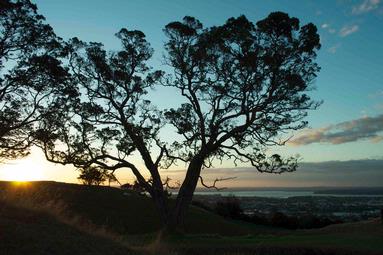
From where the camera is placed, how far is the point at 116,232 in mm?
32219

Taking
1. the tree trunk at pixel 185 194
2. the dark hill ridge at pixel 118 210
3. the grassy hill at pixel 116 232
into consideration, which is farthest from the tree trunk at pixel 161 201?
the dark hill ridge at pixel 118 210

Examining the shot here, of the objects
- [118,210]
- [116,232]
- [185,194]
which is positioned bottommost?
[116,232]

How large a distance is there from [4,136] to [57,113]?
3.65 m

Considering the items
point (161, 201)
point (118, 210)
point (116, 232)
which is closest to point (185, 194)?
point (161, 201)

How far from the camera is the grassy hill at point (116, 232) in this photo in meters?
13.3

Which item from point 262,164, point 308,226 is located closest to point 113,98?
point 262,164

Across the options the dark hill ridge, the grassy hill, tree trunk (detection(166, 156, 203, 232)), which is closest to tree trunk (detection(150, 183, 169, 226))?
tree trunk (detection(166, 156, 203, 232))

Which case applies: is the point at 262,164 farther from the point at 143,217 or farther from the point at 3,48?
the point at 143,217

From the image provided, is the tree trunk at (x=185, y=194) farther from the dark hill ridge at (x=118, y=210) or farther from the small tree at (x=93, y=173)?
the dark hill ridge at (x=118, y=210)

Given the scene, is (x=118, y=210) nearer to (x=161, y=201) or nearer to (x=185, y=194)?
(x=161, y=201)

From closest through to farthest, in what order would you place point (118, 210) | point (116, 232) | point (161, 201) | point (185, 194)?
point (116, 232) → point (185, 194) → point (161, 201) → point (118, 210)

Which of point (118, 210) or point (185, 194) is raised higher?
point (185, 194)

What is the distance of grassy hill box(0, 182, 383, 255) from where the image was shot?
43.6ft

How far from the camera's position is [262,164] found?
32469 mm
